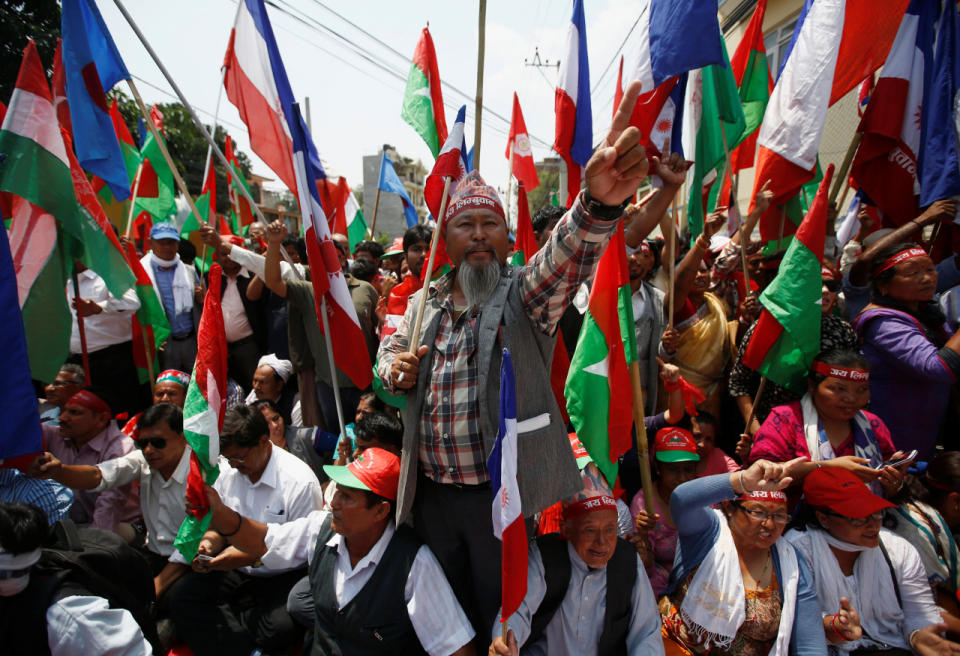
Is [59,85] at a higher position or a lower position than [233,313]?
higher

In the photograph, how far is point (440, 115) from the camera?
3.29m

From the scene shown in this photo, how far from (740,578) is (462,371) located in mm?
1677

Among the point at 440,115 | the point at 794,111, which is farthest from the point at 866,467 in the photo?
the point at 440,115

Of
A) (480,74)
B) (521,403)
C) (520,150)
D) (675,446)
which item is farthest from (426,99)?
(675,446)

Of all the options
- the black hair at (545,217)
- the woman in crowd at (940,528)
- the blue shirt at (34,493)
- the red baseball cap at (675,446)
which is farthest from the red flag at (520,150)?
the blue shirt at (34,493)

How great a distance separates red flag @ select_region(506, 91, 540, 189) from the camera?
423 centimetres

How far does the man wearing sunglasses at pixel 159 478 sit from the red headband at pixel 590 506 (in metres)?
2.23

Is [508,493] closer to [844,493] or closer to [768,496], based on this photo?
[768,496]

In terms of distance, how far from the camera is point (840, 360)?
107 inches

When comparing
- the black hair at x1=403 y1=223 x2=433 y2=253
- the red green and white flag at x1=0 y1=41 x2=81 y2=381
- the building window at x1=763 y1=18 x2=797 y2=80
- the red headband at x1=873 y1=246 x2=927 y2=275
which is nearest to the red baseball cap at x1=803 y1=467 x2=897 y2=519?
the red headband at x1=873 y1=246 x2=927 y2=275

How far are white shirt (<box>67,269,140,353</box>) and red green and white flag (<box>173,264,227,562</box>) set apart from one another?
1860mm

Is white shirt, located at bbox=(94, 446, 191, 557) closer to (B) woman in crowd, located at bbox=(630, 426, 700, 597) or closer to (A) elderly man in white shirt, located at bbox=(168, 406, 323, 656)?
(A) elderly man in white shirt, located at bbox=(168, 406, 323, 656)

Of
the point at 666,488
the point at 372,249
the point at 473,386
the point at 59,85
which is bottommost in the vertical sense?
the point at 666,488

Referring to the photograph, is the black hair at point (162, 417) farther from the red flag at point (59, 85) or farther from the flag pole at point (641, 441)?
the flag pole at point (641, 441)
